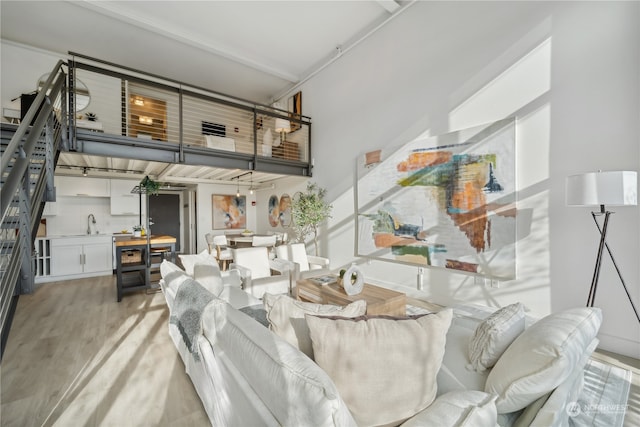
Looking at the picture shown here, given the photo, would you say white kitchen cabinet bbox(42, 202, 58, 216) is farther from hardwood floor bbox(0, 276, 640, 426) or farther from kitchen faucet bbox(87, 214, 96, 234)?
hardwood floor bbox(0, 276, 640, 426)

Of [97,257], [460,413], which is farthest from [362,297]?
[97,257]

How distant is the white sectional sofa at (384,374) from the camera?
2.89 feet

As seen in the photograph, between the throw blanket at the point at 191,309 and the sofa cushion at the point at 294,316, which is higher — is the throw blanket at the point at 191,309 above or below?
below

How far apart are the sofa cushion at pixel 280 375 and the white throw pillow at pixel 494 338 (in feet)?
2.99

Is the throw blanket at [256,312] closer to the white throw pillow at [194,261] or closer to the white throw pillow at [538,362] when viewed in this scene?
the white throw pillow at [194,261]

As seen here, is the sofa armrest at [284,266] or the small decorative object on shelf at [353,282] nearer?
the small decorative object on shelf at [353,282]

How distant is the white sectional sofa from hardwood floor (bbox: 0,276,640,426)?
2.76 ft

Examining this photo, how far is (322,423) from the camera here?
782 millimetres

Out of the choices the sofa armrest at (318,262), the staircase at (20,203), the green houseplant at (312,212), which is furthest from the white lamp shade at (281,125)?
the staircase at (20,203)

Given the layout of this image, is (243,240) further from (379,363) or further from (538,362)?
(538,362)

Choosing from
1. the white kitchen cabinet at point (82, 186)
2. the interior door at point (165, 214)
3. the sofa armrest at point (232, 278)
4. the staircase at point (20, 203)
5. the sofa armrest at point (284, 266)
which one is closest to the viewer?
the staircase at point (20, 203)

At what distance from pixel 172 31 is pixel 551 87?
5.92 meters

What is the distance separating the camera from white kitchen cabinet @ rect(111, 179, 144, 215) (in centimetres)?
623

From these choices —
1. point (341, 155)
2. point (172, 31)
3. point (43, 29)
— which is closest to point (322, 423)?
point (341, 155)
